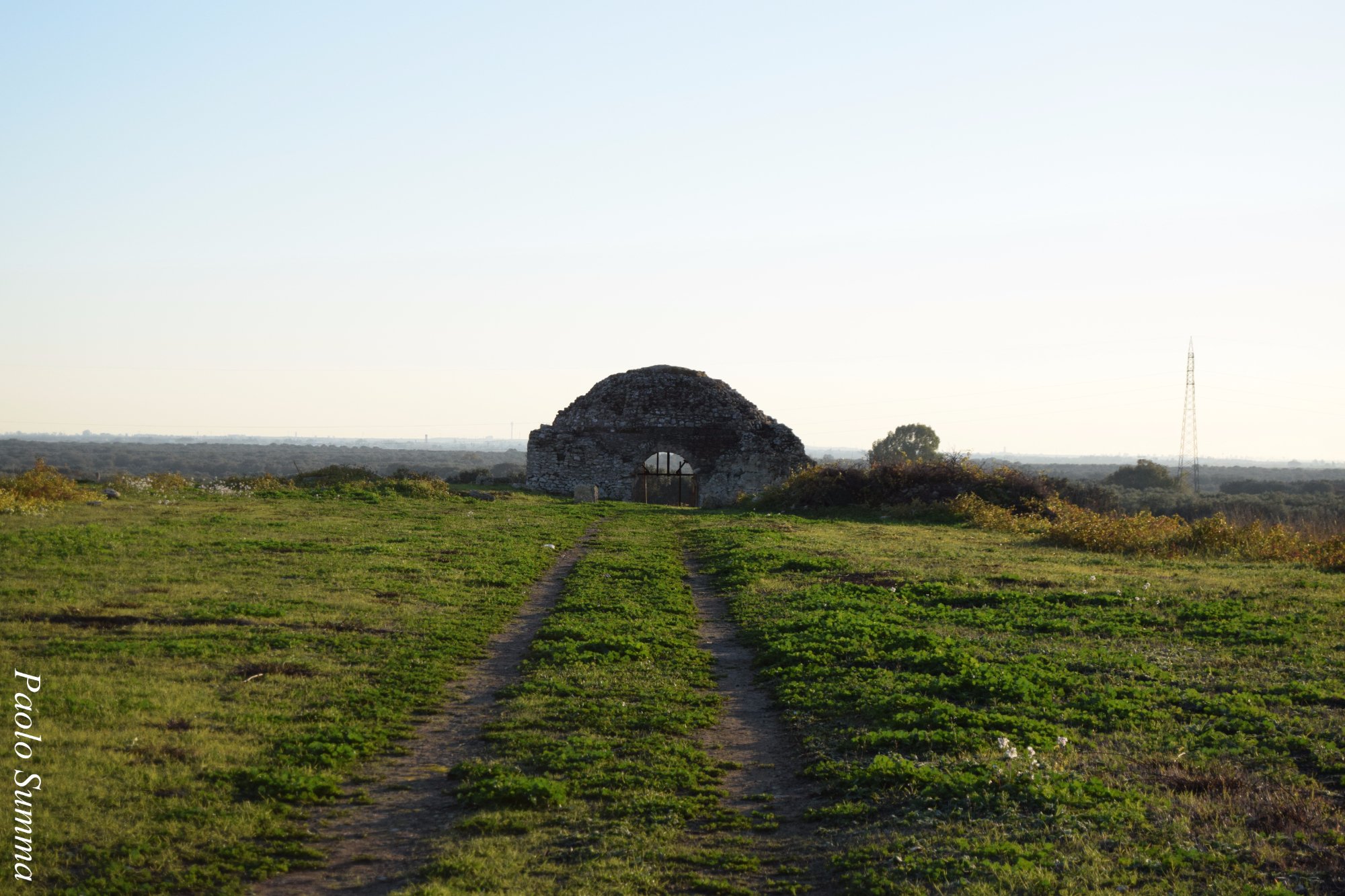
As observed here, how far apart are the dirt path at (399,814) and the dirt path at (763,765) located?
199 cm

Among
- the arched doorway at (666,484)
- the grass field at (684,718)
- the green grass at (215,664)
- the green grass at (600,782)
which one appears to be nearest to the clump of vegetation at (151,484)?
the green grass at (215,664)

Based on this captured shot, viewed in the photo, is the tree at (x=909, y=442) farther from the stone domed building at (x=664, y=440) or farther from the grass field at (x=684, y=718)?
the grass field at (x=684, y=718)

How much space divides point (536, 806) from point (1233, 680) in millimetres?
6678

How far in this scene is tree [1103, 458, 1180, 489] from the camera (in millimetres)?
66000

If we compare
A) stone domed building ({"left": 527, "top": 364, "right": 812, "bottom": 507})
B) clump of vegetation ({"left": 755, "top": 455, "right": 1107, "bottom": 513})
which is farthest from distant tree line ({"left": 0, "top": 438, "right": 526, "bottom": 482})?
clump of vegetation ({"left": 755, "top": 455, "right": 1107, "bottom": 513})

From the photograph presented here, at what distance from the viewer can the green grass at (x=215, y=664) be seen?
601cm

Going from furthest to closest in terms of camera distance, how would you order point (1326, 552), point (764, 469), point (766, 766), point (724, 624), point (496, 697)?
point (764, 469) < point (1326, 552) < point (724, 624) < point (496, 697) < point (766, 766)

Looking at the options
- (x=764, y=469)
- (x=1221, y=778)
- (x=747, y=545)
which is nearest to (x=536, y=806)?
(x=1221, y=778)

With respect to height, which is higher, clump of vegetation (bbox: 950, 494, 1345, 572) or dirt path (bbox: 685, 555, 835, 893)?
clump of vegetation (bbox: 950, 494, 1345, 572)

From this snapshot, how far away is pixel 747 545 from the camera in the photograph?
20.3m

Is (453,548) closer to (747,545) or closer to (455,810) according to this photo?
(747,545)

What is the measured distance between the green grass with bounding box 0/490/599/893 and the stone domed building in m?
18.7

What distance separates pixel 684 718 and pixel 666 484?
33.5 metres

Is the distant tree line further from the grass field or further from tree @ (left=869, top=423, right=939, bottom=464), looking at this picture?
the grass field
